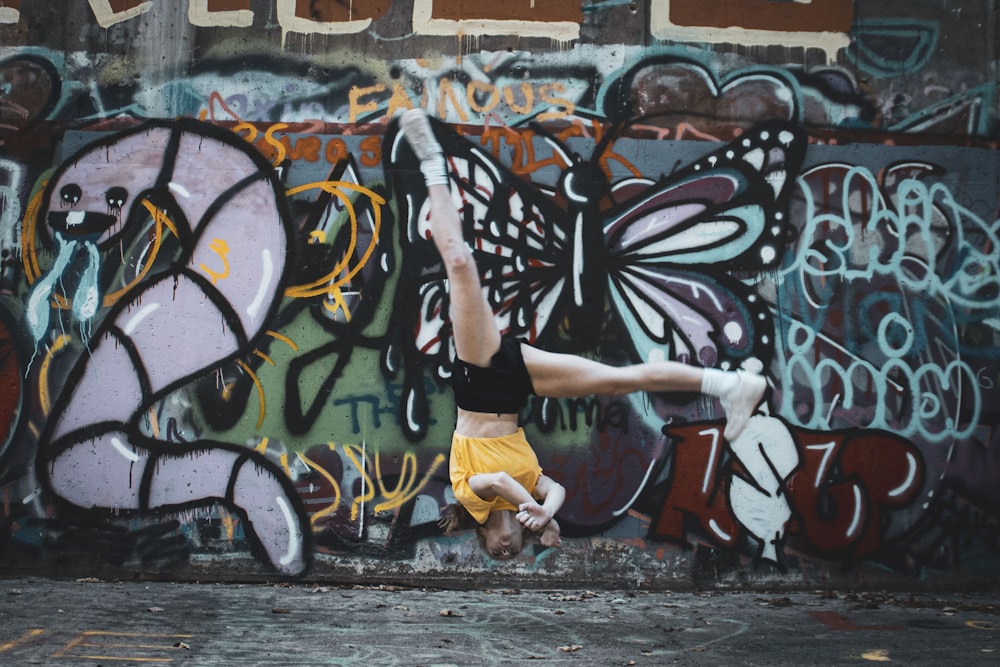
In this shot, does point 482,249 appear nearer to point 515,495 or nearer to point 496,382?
point 496,382

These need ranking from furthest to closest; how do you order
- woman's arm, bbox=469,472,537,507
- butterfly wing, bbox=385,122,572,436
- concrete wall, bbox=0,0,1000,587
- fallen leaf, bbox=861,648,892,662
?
1. butterfly wing, bbox=385,122,572,436
2. concrete wall, bbox=0,0,1000,587
3. fallen leaf, bbox=861,648,892,662
4. woman's arm, bbox=469,472,537,507

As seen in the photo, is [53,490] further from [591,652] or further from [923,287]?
[923,287]

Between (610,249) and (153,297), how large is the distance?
4.15 m

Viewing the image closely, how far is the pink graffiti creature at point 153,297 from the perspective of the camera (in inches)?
332

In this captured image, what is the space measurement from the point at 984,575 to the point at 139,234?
26.6ft

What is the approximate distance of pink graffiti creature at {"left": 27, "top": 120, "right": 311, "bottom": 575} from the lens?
8430 millimetres

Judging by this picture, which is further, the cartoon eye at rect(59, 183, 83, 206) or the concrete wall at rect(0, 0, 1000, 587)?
the cartoon eye at rect(59, 183, 83, 206)

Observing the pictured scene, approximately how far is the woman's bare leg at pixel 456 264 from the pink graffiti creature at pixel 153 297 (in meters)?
3.38

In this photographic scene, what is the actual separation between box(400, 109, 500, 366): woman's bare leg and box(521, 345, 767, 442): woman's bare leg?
342 mm

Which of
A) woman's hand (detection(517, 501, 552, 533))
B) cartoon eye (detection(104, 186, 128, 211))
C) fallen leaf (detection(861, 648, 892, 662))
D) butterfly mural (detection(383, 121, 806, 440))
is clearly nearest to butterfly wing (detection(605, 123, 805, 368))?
butterfly mural (detection(383, 121, 806, 440))

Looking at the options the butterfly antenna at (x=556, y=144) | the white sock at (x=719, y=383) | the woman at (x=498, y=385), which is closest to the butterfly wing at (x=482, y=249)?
the butterfly antenna at (x=556, y=144)

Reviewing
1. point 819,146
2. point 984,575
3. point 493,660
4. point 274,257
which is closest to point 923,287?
point 819,146

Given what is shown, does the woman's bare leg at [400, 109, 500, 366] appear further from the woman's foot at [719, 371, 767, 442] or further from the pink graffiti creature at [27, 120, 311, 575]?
the pink graffiti creature at [27, 120, 311, 575]

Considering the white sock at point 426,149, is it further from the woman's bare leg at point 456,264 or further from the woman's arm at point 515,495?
the woman's arm at point 515,495
